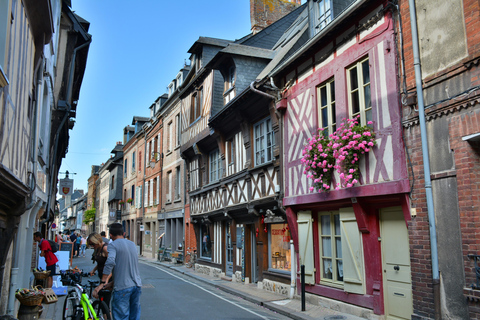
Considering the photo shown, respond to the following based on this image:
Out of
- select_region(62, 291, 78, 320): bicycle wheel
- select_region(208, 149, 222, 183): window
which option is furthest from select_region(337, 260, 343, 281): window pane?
select_region(208, 149, 222, 183): window

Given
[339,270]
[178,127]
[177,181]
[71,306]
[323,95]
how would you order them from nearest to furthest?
[71,306] < [339,270] < [323,95] < [177,181] < [178,127]

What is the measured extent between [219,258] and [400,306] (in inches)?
374

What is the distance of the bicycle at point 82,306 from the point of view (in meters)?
5.44

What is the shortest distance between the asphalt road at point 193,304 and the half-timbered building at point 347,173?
68.3 inches

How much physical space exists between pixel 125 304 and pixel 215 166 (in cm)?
1163

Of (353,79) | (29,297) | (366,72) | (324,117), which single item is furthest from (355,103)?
(29,297)

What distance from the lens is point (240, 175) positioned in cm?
1359

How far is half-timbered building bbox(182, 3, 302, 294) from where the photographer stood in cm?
1175

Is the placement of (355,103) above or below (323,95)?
below

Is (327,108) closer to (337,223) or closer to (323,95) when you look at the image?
(323,95)

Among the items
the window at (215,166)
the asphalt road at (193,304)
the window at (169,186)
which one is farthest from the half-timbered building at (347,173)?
the window at (169,186)

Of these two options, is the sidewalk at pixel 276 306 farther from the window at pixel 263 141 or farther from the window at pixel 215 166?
the window at pixel 215 166

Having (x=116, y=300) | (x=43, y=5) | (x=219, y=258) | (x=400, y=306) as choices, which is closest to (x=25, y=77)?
(x=43, y=5)

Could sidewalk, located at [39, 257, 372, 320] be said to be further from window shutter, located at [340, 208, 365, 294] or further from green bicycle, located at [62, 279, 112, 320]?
green bicycle, located at [62, 279, 112, 320]
